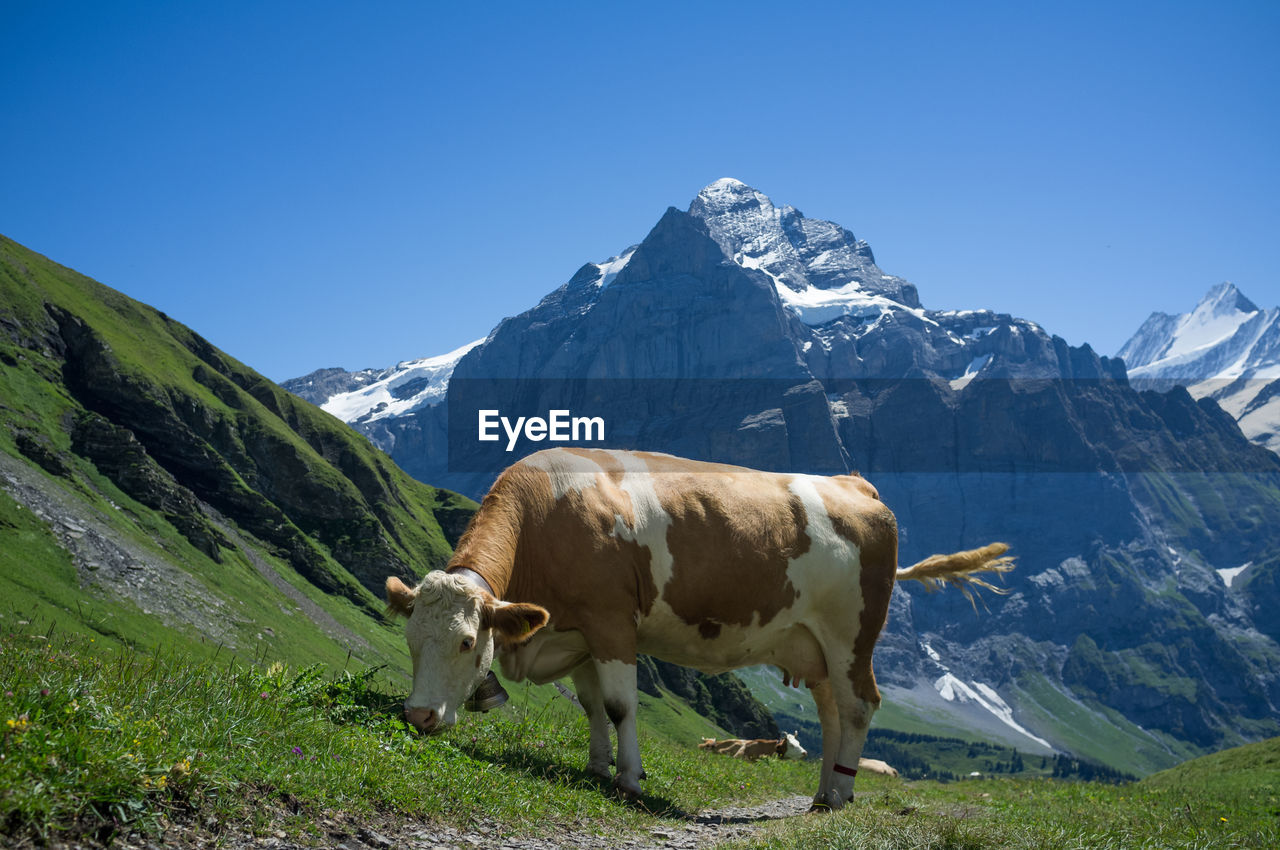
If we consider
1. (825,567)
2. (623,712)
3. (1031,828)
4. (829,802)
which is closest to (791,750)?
(829,802)

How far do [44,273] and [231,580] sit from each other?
80814mm

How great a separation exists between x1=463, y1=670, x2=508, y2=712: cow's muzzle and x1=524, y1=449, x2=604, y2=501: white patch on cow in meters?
2.34

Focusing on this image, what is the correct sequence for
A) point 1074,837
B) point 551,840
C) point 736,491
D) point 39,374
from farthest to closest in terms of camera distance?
point 39,374, point 736,491, point 551,840, point 1074,837

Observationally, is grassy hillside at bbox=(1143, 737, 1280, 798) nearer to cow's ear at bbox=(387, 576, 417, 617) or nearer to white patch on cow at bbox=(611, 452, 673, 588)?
white patch on cow at bbox=(611, 452, 673, 588)

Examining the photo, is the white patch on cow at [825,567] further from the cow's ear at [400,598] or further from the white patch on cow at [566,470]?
the cow's ear at [400,598]

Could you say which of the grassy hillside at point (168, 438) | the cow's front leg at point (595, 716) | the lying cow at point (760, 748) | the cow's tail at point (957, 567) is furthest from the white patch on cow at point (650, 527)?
the grassy hillside at point (168, 438)

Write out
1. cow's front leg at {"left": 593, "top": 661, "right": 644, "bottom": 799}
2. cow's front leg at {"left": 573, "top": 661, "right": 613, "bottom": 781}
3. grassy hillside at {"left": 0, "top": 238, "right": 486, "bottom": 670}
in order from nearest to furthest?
cow's front leg at {"left": 593, "top": 661, "right": 644, "bottom": 799} → cow's front leg at {"left": 573, "top": 661, "right": 613, "bottom": 781} → grassy hillside at {"left": 0, "top": 238, "right": 486, "bottom": 670}

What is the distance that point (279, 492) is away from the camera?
179m

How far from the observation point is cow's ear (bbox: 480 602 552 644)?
1039cm

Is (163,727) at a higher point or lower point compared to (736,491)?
lower

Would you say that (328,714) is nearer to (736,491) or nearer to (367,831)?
(367,831)

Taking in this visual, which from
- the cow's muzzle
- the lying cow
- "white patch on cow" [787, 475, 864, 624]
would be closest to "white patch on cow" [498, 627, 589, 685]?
the cow's muzzle

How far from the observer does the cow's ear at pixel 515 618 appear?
409 inches

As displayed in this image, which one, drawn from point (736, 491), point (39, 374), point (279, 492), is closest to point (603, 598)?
point (736, 491)
